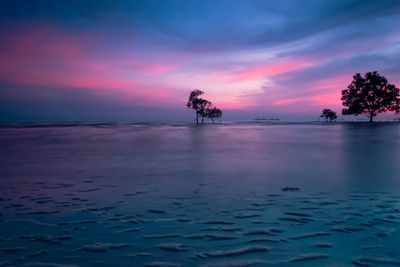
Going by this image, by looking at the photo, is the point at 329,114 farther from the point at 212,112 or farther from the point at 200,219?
the point at 200,219

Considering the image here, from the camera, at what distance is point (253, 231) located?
3637mm

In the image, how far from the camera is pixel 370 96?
50031 millimetres

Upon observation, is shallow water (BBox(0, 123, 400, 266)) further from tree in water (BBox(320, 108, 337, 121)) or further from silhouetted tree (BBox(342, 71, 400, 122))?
tree in water (BBox(320, 108, 337, 121))

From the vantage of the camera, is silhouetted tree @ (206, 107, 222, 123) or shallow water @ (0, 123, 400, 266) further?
silhouetted tree @ (206, 107, 222, 123)

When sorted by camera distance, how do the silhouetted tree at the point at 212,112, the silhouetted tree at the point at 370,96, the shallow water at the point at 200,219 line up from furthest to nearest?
the silhouetted tree at the point at 212,112 → the silhouetted tree at the point at 370,96 → the shallow water at the point at 200,219

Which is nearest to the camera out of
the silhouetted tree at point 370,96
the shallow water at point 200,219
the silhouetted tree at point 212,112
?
the shallow water at point 200,219

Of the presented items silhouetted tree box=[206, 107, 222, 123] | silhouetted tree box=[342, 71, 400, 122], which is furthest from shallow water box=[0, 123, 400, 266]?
silhouetted tree box=[206, 107, 222, 123]

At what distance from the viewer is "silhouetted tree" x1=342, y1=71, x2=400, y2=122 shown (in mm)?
49312

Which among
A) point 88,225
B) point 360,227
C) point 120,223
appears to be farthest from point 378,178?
point 88,225

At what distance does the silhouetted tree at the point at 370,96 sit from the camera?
49.3m

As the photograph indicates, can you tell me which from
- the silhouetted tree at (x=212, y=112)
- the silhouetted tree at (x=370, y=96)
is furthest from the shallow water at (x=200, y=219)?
the silhouetted tree at (x=212, y=112)

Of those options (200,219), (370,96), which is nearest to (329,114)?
(370,96)

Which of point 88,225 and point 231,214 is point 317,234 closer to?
point 231,214

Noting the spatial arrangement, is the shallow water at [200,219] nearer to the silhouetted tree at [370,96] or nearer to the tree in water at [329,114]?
the silhouetted tree at [370,96]
